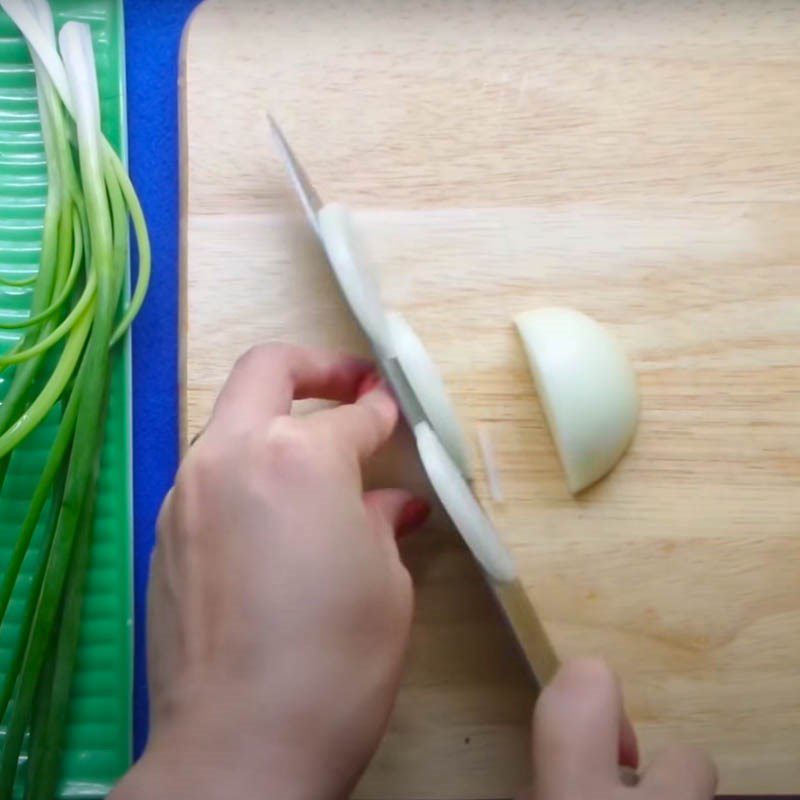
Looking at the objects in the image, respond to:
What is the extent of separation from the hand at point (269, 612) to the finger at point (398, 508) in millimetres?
40

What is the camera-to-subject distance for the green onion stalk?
839 mm

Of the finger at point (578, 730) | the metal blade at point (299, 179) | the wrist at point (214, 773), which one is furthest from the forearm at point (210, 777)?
the metal blade at point (299, 179)

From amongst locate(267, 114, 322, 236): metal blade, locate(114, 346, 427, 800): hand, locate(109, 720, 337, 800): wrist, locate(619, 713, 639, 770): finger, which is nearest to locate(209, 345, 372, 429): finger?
locate(114, 346, 427, 800): hand

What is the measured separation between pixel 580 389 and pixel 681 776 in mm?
296

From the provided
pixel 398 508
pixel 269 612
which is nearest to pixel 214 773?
pixel 269 612

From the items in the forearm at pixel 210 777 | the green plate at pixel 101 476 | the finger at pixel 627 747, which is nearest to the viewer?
the forearm at pixel 210 777

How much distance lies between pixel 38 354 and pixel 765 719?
669 mm

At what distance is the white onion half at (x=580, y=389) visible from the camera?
807mm

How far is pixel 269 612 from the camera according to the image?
26.5 inches

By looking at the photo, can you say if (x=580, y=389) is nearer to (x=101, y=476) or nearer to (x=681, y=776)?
(x=681, y=776)

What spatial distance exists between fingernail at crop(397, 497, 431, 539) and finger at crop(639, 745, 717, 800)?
252 mm

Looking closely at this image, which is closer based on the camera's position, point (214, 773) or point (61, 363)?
point (214, 773)

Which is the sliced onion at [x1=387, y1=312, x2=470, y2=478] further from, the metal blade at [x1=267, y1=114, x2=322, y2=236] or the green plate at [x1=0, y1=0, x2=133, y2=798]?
the green plate at [x1=0, y1=0, x2=133, y2=798]

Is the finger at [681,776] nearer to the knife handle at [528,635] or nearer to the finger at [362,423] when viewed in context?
the knife handle at [528,635]
